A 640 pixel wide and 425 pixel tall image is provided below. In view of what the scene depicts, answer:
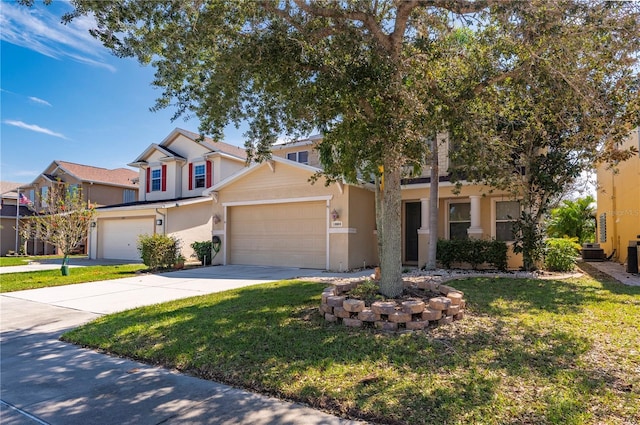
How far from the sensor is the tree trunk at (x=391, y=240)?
6.12 meters

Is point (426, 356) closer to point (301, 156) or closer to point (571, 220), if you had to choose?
point (301, 156)

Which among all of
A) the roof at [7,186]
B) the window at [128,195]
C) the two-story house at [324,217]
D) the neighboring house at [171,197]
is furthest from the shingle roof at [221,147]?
the roof at [7,186]

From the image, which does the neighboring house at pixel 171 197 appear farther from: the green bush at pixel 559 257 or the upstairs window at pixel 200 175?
the green bush at pixel 559 257

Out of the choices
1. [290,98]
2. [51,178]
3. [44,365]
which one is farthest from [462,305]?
[51,178]

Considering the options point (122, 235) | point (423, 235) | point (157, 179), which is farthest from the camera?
point (157, 179)

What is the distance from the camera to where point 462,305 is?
6012 millimetres

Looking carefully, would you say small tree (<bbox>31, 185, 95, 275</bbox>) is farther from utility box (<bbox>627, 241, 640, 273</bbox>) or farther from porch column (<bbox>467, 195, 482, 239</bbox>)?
utility box (<bbox>627, 241, 640, 273</bbox>)

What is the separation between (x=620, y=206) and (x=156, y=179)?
75.9ft

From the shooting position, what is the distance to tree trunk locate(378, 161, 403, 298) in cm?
612

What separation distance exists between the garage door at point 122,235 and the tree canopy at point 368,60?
49.9 feet

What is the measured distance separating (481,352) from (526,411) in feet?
4.36

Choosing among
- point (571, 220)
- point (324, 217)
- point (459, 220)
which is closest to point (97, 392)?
point (324, 217)

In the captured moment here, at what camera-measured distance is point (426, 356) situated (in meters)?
4.34

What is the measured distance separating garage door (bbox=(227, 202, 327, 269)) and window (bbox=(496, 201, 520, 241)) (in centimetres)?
607
